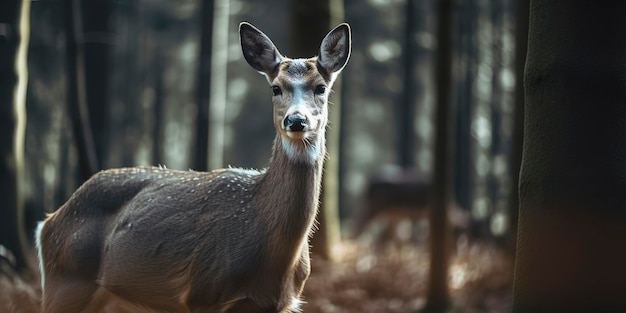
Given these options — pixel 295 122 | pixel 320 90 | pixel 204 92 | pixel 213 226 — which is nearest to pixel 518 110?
pixel 204 92

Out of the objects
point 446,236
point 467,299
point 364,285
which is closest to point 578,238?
point 446,236

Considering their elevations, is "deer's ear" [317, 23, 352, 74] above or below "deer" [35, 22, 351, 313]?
above

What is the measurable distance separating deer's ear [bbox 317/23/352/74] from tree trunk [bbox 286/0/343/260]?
675cm

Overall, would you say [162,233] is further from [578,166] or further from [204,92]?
[204,92]

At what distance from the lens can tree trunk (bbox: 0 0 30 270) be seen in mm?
10906

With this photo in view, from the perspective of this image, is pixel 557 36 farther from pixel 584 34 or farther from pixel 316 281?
pixel 316 281

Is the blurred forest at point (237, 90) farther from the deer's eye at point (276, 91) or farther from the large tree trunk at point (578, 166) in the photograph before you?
the large tree trunk at point (578, 166)

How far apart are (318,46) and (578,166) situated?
8.79 m

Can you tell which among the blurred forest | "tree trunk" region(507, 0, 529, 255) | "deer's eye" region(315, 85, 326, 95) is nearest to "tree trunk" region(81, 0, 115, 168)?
the blurred forest

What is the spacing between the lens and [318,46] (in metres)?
14.3

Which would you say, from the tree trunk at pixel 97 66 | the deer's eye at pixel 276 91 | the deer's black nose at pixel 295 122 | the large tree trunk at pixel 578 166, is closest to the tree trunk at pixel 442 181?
the deer's eye at pixel 276 91

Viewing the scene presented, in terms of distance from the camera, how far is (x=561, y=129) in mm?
5914

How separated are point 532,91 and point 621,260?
1232mm

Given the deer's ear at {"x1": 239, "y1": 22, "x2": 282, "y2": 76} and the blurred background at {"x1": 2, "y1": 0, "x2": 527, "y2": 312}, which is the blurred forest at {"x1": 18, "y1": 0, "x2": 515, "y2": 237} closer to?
the blurred background at {"x1": 2, "y1": 0, "x2": 527, "y2": 312}
